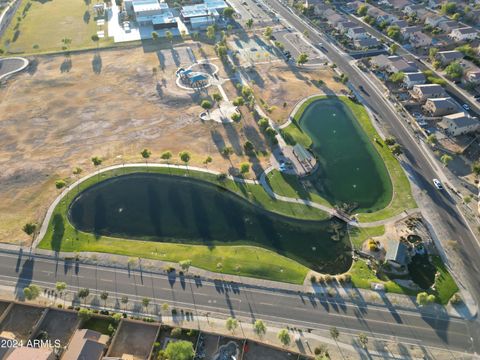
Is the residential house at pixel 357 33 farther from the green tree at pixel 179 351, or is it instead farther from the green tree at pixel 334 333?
the green tree at pixel 179 351

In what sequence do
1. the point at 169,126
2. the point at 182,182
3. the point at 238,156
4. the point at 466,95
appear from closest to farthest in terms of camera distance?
the point at 182,182
the point at 238,156
the point at 169,126
the point at 466,95

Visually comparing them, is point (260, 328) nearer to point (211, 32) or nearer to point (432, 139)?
point (432, 139)

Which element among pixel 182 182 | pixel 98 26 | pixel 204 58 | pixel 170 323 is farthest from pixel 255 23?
pixel 170 323

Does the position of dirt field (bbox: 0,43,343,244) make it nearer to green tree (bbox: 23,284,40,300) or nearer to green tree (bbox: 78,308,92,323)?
green tree (bbox: 23,284,40,300)

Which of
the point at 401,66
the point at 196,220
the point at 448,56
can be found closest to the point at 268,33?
the point at 401,66

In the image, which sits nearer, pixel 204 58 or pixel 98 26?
pixel 204 58

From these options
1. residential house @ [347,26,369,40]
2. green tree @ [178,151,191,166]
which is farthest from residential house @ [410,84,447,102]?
green tree @ [178,151,191,166]

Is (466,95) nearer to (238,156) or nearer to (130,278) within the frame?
(238,156)

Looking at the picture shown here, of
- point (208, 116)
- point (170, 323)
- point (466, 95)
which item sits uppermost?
point (466, 95)
